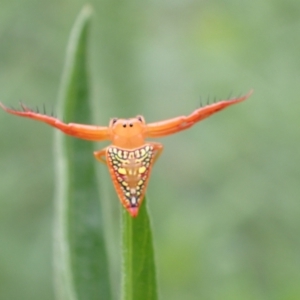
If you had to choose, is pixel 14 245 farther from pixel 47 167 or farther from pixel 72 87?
pixel 72 87

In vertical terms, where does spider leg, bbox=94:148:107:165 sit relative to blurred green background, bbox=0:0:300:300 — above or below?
below

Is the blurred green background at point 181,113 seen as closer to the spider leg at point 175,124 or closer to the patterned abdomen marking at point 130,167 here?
the spider leg at point 175,124

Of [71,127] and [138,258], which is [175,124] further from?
[138,258]

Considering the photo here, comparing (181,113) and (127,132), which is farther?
(181,113)

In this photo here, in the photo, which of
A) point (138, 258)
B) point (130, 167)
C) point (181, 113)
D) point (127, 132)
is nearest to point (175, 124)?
point (127, 132)

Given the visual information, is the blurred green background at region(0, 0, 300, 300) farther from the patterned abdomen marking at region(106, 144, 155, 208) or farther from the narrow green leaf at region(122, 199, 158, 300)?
the narrow green leaf at region(122, 199, 158, 300)

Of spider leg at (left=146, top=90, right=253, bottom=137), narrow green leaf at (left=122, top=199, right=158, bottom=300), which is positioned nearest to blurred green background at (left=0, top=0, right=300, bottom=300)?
spider leg at (left=146, top=90, right=253, bottom=137)
